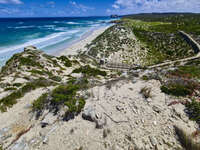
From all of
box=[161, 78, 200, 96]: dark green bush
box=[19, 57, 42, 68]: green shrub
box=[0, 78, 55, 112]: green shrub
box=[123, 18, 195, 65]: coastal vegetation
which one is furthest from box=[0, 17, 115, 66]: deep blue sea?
box=[161, 78, 200, 96]: dark green bush

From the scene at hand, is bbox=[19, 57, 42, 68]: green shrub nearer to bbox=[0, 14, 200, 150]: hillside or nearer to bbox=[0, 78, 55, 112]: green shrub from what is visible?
bbox=[0, 78, 55, 112]: green shrub

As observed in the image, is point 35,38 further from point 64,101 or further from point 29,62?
point 64,101

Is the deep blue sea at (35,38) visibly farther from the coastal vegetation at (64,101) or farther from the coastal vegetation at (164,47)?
the coastal vegetation at (164,47)

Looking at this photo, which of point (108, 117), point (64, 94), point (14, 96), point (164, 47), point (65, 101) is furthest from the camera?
point (164, 47)

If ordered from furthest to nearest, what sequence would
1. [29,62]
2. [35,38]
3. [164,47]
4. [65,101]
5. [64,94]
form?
1. [35,38]
2. [164,47]
3. [29,62]
4. [64,94]
5. [65,101]

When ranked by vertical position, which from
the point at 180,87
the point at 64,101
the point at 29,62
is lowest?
the point at 29,62

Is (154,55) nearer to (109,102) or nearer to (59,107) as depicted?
(109,102)

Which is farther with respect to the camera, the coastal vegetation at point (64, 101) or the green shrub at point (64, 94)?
the green shrub at point (64, 94)

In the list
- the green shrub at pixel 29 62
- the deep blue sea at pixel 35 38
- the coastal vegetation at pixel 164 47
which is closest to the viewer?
the green shrub at pixel 29 62

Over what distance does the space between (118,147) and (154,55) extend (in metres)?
29.3

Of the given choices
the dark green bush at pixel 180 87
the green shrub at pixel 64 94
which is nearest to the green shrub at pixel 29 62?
the green shrub at pixel 64 94

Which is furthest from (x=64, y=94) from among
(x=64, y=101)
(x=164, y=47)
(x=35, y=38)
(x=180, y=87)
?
(x=35, y=38)

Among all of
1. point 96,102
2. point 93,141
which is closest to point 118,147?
point 93,141

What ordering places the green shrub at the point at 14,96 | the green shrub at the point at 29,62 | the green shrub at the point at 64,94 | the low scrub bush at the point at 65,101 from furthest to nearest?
the green shrub at the point at 29,62 < the green shrub at the point at 14,96 < the green shrub at the point at 64,94 < the low scrub bush at the point at 65,101
